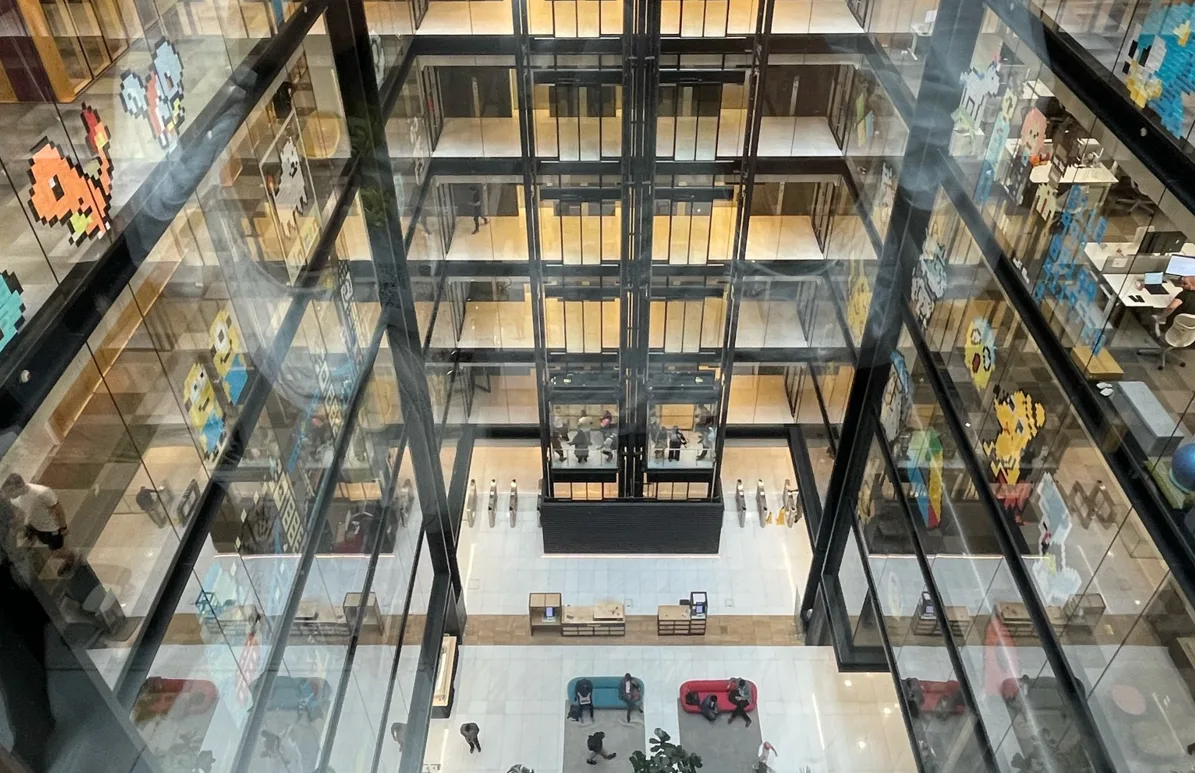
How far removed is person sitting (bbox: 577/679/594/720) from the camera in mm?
10180

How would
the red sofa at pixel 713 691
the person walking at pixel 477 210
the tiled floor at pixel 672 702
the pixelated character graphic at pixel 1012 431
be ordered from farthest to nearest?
the person walking at pixel 477 210
the red sofa at pixel 713 691
the tiled floor at pixel 672 702
the pixelated character graphic at pixel 1012 431

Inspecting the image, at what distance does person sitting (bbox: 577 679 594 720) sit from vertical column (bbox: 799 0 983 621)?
3.03m

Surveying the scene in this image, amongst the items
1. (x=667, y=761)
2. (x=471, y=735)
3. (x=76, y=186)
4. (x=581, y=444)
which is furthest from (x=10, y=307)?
(x=581, y=444)

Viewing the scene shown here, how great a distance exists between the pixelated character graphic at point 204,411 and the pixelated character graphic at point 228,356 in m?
0.16

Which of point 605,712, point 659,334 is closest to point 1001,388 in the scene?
point 659,334

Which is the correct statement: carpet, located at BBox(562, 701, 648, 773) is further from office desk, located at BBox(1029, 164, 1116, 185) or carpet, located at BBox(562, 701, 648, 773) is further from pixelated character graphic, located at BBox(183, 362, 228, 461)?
office desk, located at BBox(1029, 164, 1116, 185)

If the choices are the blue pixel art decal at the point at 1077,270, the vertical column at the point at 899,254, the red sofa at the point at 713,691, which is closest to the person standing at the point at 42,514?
the blue pixel art decal at the point at 1077,270

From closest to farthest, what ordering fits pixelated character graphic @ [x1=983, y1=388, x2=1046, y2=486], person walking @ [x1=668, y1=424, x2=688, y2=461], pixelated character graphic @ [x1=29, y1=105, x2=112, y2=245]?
pixelated character graphic @ [x1=29, y1=105, x2=112, y2=245] → pixelated character graphic @ [x1=983, y1=388, x2=1046, y2=486] → person walking @ [x1=668, y1=424, x2=688, y2=461]

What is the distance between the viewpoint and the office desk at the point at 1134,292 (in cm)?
458

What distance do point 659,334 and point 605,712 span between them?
4554 millimetres

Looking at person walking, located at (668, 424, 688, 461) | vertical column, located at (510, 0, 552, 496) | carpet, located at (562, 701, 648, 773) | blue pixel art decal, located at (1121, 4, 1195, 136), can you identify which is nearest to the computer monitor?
blue pixel art decal, located at (1121, 4, 1195, 136)

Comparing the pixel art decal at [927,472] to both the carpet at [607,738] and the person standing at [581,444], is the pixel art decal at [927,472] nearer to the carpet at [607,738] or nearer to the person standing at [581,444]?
the carpet at [607,738]

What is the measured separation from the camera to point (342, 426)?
6867 millimetres

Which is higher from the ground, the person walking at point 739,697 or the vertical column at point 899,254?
the vertical column at point 899,254
